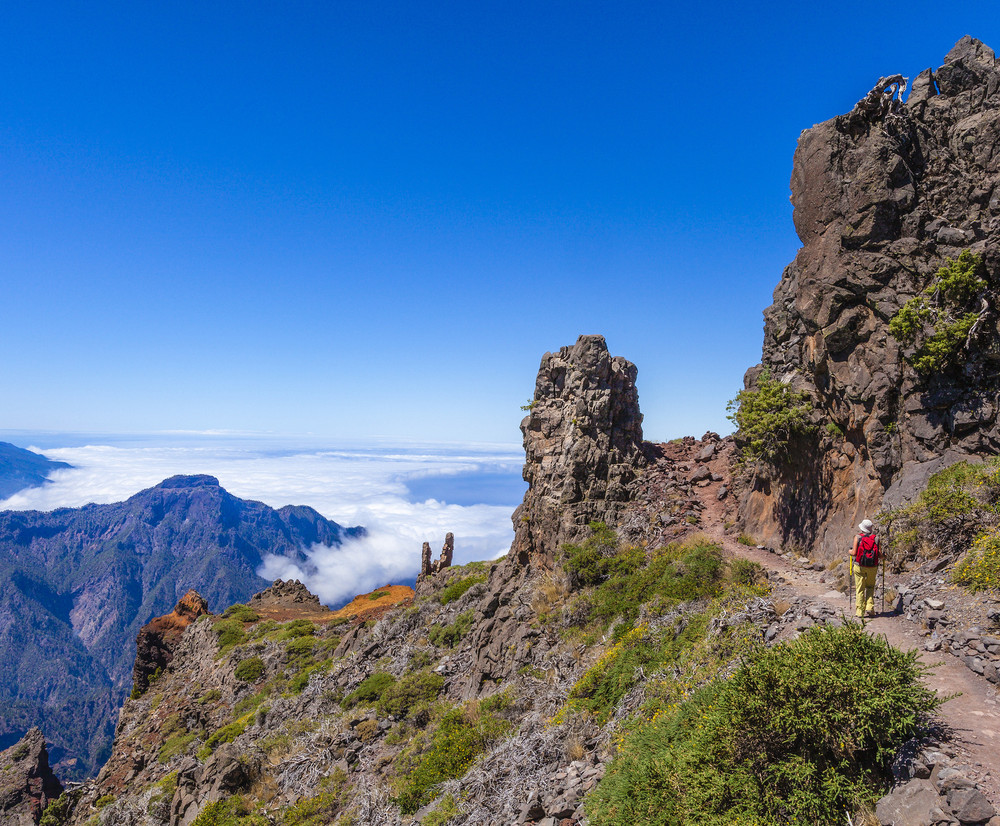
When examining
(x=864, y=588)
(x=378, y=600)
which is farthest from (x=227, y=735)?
(x=864, y=588)

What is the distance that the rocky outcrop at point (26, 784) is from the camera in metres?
29.1

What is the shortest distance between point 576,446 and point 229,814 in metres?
15.8

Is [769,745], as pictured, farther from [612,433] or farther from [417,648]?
[417,648]

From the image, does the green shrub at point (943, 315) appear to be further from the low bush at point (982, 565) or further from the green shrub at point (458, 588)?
the green shrub at point (458, 588)

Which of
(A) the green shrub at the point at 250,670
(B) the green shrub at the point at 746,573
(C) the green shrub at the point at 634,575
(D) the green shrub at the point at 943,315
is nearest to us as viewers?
(D) the green shrub at the point at 943,315

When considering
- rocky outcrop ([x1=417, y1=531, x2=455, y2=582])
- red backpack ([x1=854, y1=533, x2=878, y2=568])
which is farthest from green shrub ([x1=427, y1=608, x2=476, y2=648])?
red backpack ([x1=854, y1=533, x2=878, y2=568])

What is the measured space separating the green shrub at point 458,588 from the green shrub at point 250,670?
11.1 meters

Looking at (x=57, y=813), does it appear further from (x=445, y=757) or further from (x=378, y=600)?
(x=445, y=757)

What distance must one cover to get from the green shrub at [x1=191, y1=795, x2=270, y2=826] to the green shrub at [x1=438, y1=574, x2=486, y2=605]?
38.5 feet

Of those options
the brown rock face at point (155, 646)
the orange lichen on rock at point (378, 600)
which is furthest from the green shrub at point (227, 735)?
the brown rock face at point (155, 646)

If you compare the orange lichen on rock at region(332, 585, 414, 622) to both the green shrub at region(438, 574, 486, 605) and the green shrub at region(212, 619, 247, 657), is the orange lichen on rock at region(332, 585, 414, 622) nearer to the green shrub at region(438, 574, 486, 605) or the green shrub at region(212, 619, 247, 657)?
the green shrub at region(212, 619, 247, 657)

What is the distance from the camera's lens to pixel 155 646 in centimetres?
3566

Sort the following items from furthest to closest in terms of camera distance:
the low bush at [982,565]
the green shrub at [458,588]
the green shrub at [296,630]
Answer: the green shrub at [296,630] < the green shrub at [458,588] < the low bush at [982,565]

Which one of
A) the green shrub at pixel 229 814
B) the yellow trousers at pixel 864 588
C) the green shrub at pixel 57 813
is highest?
the yellow trousers at pixel 864 588
